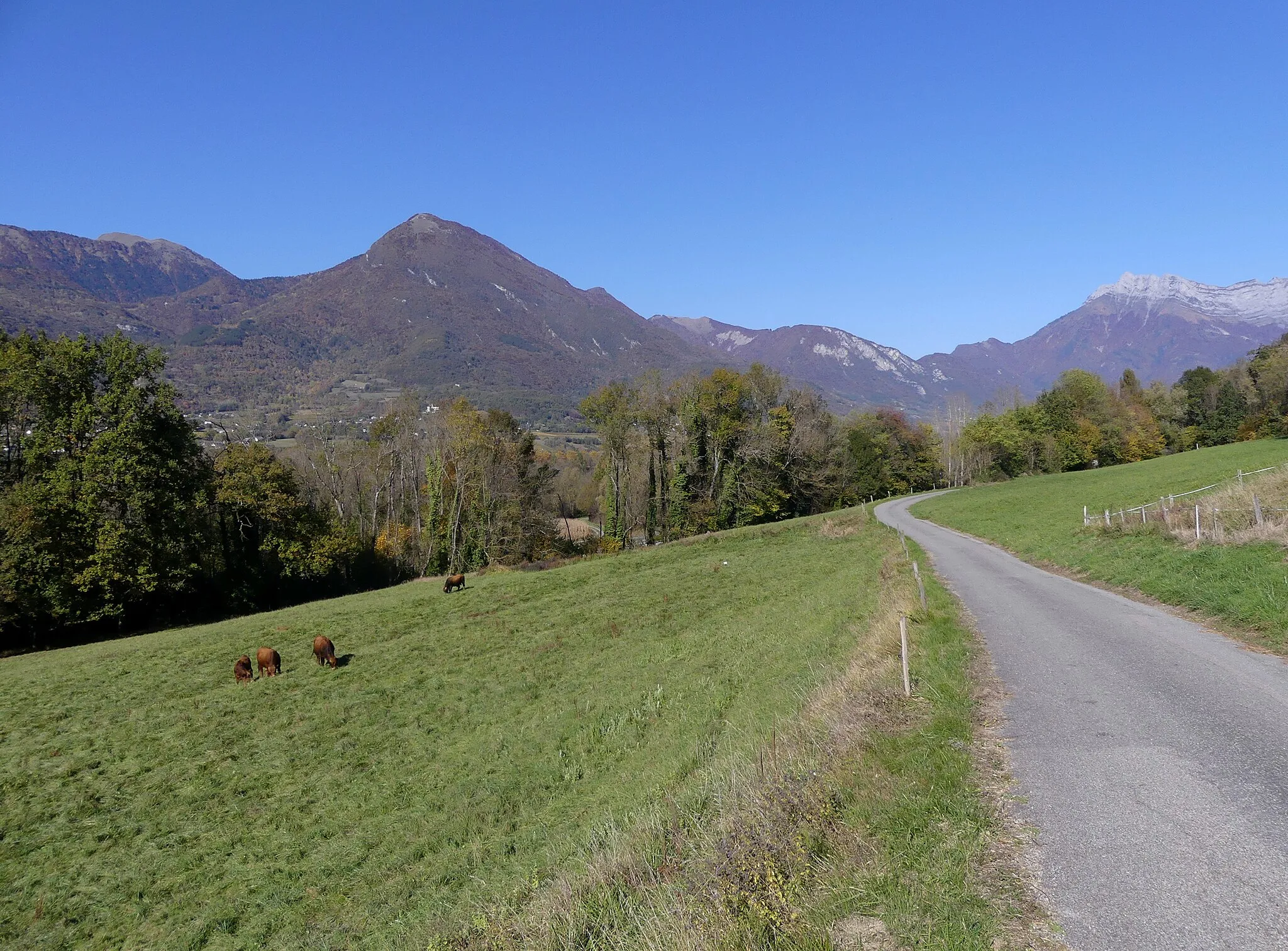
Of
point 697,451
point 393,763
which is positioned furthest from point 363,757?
point 697,451

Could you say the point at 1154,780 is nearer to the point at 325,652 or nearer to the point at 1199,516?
the point at 1199,516

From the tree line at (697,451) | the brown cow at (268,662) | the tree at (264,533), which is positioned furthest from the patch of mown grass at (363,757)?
the tree line at (697,451)

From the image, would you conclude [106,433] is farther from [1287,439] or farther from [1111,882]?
[1287,439]

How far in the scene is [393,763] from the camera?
15.0m

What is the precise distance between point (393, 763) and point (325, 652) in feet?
30.1

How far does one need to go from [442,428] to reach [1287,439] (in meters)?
88.5

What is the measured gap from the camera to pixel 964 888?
5043 mm

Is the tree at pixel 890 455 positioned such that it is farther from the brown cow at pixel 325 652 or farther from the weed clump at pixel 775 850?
the weed clump at pixel 775 850

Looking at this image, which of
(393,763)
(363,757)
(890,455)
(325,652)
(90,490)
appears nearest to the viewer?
(393,763)

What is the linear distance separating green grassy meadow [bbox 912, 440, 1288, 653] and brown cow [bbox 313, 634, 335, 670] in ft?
80.6

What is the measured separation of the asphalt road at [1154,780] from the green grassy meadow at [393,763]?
774 millimetres

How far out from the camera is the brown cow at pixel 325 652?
22406mm

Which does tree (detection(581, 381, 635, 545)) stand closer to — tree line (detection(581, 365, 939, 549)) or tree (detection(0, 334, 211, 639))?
tree line (detection(581, 365, 939, 549))

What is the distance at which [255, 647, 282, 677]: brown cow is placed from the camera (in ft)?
70.8
